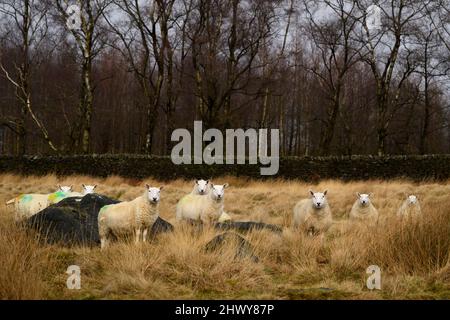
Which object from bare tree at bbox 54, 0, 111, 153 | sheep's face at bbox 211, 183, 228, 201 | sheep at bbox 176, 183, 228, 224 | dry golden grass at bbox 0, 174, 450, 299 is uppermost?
bare tree at bbox 54, 0, 111, 153

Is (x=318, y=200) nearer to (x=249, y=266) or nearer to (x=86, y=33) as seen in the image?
(x=249, y=266)

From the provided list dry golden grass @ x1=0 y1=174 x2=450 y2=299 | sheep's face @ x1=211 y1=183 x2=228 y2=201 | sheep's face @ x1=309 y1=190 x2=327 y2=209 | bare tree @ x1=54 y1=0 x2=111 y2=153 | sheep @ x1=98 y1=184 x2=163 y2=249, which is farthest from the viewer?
bare tree @ x1=54 y1=0 x2=111 y2=153

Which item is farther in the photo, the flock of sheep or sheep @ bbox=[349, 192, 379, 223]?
sheep @ bbox=[349, 192, 379, 223]

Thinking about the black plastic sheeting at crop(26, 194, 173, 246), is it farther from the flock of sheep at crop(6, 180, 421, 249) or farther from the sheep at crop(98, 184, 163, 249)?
the flock of sheep at crop(6, 180, 421, 249)

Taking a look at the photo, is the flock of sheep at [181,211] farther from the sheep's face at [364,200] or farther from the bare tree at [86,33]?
the bare tree at [86,33]

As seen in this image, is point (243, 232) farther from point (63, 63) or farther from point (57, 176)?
point (63, 63)

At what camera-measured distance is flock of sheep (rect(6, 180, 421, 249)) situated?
798cm

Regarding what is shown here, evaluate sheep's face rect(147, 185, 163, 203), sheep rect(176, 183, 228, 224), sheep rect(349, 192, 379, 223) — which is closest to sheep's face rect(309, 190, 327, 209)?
sheep rect(176, 183, 228, 224)

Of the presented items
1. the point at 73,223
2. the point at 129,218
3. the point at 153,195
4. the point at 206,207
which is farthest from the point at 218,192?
the point at 73,223

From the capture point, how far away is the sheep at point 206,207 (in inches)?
404

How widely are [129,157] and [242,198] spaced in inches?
346

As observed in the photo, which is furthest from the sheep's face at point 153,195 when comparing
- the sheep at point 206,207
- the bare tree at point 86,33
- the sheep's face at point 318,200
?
the bare tree at point 86,33

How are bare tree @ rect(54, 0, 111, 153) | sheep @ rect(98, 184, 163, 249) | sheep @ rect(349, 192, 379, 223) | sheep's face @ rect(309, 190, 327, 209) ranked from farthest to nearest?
bare tree @ rect(54, 0, 111, 153), sheep @ rect(349, 192, 379, 223), sheep's face @ rect(309, 190, 327, 209), sheep @ rect(98, 184, 163, 249)
